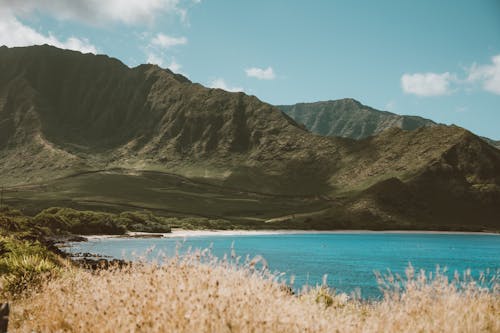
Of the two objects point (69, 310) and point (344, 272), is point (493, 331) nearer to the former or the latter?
point (69, 310)

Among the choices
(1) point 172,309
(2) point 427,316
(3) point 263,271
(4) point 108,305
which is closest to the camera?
(1) point 172,309

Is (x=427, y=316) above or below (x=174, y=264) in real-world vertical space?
below

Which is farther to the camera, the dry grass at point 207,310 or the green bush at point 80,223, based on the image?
the green bush at point 80,223

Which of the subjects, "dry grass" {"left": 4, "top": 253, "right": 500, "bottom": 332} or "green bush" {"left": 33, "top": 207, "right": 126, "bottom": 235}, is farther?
"green bush" {"left": 33, "top": 207, "right": 126, "bottom": 235}

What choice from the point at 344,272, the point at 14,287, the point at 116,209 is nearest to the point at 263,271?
the point at 14,287

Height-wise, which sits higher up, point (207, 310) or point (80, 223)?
point (207, 310)

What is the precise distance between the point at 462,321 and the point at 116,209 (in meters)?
197

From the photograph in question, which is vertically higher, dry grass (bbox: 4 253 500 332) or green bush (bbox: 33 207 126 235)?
dry grass (bbox: 4 253 500 332)

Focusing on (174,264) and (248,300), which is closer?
(248,300)

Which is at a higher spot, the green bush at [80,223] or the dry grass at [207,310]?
the dry grass at [207,310]

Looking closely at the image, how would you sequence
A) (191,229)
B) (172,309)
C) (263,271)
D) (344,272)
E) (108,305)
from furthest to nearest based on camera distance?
(191,229)
(344,272)
(263,271)
(108,305)
(172,309)

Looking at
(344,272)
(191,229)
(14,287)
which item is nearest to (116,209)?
(191,229)

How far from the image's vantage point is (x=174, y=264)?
908 cm

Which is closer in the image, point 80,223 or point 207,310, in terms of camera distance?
point 207,310
